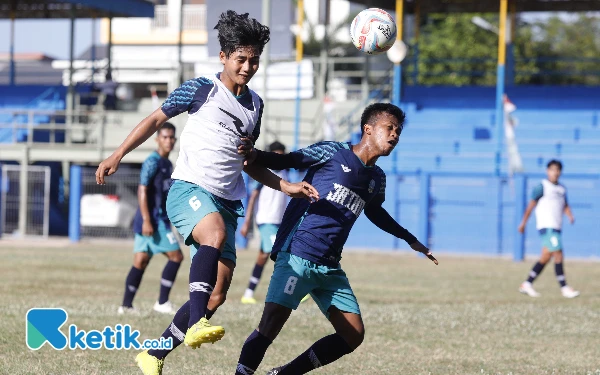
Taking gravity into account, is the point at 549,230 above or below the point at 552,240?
above

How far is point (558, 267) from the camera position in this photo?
603 inches

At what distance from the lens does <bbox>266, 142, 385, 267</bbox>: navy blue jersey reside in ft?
21.8

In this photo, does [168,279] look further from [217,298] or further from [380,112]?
[380,112]

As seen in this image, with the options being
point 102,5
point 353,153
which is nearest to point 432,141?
point 102,5

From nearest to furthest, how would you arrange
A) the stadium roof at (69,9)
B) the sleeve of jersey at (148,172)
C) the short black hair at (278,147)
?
the sleeve of jersey at (148,172)
the short black hair at (278,147)
the stadium roof at (69,9)

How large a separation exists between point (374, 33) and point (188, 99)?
6.67 ft

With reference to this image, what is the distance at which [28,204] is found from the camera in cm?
2703

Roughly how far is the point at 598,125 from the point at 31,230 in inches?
606

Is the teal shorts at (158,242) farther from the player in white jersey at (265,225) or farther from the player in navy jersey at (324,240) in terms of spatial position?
the player in navy jersey at (324,240)

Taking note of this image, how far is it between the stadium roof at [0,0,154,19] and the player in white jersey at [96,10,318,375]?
23375 mm

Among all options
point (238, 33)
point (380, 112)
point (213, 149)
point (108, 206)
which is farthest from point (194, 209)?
point (108, 206)

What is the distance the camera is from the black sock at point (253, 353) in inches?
255

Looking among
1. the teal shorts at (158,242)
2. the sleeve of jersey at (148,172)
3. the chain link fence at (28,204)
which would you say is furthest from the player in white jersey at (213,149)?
the chain link fence at (28,204)

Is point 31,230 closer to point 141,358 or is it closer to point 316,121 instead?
point 316,121
